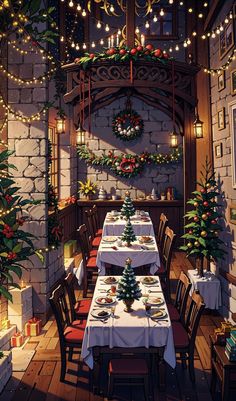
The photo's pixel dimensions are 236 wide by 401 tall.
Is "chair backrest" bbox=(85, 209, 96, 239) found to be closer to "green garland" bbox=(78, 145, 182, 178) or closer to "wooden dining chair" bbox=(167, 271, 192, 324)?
"green garland" bbox=(78, 145, 182, 178)

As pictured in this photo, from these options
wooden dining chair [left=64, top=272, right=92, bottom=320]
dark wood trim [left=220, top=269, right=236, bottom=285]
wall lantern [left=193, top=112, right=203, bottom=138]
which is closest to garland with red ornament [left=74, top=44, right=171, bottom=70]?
wall lantern [left=193, top=112, right=203, bottom=138]

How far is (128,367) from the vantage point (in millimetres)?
3877

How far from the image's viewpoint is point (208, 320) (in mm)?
6203

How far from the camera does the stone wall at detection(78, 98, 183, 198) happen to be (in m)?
11.5

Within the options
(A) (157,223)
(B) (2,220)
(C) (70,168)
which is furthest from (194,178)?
(B) (2,220)

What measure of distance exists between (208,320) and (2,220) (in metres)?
3.76

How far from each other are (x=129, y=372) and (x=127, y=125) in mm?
8599

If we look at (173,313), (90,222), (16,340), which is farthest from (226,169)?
(90,222)

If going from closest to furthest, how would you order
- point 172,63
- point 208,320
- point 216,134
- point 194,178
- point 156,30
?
point 208,320 → point 216,134 → point 172,63 → point 194,178 → point 156,30

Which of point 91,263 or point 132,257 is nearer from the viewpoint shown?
point 132,257

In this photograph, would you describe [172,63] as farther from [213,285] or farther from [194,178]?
[213,285]

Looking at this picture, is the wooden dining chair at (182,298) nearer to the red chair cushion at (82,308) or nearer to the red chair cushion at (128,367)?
the red chair cushion at (128,367)

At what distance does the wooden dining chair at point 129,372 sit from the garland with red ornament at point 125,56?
557 centimetres

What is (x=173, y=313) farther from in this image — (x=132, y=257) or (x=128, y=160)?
(x=128, y=160)
